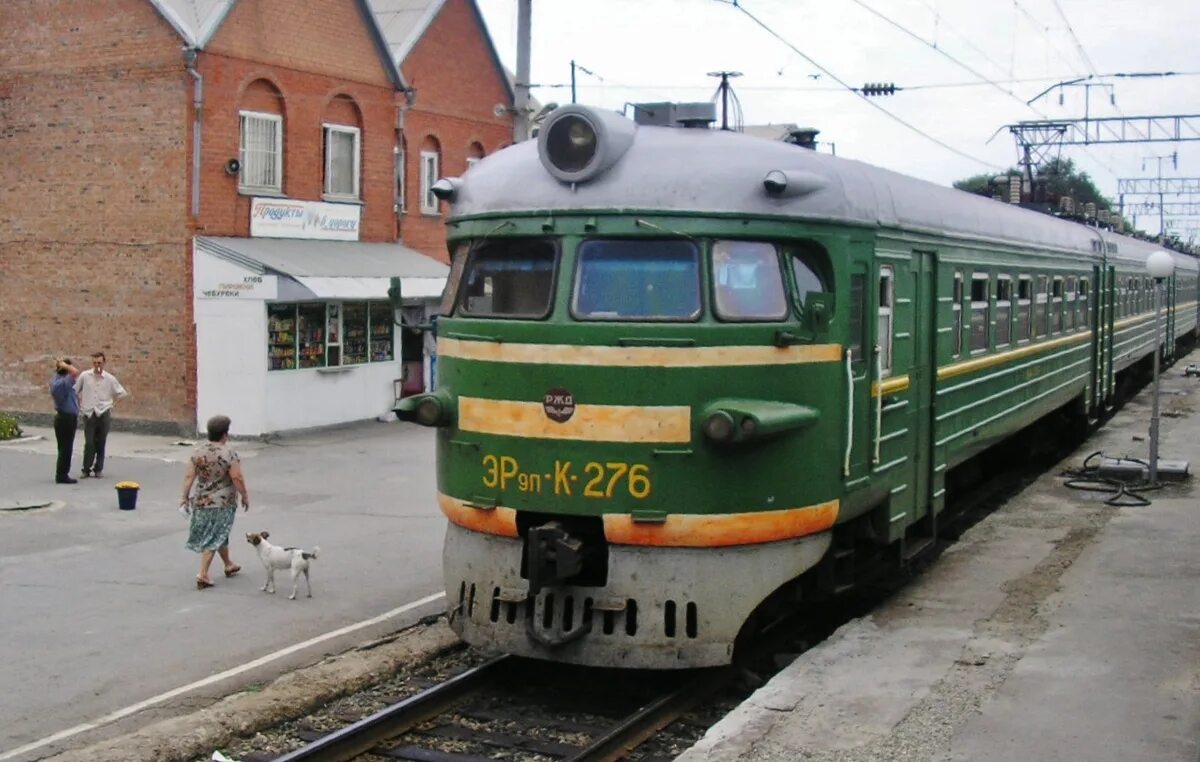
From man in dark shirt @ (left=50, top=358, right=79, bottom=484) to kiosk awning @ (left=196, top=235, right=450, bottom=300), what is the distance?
406 cm

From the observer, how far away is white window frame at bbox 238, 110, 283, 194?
22.8 m

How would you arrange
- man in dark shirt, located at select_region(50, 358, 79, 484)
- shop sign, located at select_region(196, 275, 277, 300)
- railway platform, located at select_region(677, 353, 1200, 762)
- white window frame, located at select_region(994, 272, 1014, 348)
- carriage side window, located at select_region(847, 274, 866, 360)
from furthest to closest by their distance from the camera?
shop sign, located at select_region(196, 275, 277, 300)
man in dark shirt, located at select_region(50, 358, 79, 484)
white window frame, located at select_region(994, 272, 1014, 348)
carriage side window, located at select_region(847, 274, 866, 360)
railway platform, located at select_region(677, 353, 1200, 762)

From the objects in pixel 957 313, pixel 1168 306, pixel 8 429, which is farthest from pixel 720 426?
pixel 1168 306

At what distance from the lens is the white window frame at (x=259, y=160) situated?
22806 millimetres

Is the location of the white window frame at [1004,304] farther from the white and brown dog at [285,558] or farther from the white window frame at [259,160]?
the white window frame at [259,160]

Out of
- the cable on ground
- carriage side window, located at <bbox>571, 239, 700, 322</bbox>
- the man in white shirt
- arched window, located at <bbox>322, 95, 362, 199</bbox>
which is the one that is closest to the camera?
carriage side window, located at <bbox>571, 239, 700, 322</bbox>

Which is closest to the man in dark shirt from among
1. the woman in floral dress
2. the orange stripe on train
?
the woman in floral dress

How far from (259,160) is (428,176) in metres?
5.43

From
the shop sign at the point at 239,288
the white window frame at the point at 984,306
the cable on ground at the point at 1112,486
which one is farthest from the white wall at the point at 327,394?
the white window frame at the point at 984,306

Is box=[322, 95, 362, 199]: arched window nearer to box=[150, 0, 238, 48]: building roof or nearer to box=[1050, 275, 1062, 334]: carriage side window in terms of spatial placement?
box=[150, 0, 238, 48]: building roof

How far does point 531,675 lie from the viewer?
29.6ft

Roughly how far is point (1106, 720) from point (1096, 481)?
928cm

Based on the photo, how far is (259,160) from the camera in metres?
23.4

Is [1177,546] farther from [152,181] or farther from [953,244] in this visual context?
[152,181]
